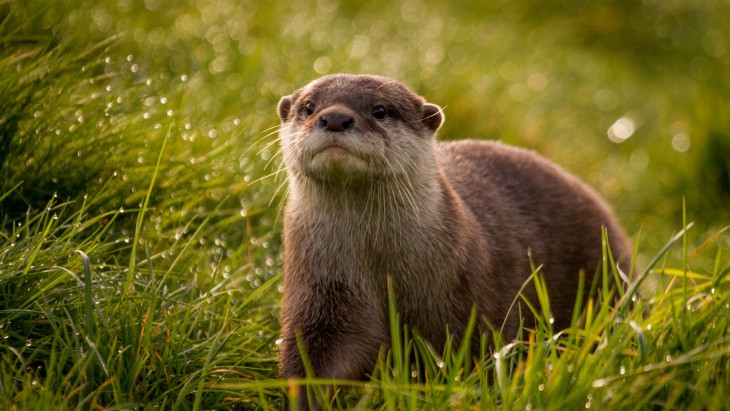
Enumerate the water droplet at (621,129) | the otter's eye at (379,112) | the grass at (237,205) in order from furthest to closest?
the water droplet at (621,129) → the otter's eye at (379,112) → the grass at (237,205)

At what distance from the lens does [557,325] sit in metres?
3.62

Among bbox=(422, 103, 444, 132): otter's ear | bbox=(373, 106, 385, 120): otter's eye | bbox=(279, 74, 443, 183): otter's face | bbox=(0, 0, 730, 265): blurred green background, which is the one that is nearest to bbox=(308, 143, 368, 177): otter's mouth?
bbox=(279, 74, 443, 183): otter's face

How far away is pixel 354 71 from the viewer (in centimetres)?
543

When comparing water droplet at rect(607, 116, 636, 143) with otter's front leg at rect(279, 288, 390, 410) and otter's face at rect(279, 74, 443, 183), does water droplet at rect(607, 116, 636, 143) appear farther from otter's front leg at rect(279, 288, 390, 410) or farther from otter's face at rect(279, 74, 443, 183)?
otter's front leg at rect(279, 288, 390, 410)

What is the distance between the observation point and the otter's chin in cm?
282

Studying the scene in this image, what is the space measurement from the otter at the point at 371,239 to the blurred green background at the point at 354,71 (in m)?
0.54

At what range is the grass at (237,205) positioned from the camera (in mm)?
2389

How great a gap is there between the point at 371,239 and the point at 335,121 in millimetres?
413

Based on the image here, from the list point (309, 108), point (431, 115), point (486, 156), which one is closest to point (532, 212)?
point (486, 156)

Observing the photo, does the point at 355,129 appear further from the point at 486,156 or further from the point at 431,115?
the point at 486,156

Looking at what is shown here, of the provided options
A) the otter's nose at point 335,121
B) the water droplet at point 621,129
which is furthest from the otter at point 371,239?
the water droplet at point 621,129

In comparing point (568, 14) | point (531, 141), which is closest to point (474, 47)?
point (531, 141)

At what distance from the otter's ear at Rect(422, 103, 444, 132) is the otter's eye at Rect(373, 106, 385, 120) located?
229mm

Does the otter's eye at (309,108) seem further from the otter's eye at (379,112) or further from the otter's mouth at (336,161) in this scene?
the otter's mouth at (336,161)
